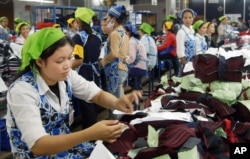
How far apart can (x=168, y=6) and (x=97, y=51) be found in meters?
8.04

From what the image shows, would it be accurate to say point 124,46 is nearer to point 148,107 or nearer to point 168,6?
point 148,107

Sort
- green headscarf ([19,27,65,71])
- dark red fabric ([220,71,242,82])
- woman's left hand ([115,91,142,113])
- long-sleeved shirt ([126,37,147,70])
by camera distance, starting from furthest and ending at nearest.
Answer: long-sleeved shirt ([126,37,147,70])
dark red fabric ([220,71,242,82])
woman's left hand ([115,91,142,113])
green headscarf ([19,27,65,71])

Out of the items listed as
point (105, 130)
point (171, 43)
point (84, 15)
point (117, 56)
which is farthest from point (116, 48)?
point (171, 43)

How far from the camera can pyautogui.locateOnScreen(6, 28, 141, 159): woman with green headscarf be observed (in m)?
1.44

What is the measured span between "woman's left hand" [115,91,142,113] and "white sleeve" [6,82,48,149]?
42cm

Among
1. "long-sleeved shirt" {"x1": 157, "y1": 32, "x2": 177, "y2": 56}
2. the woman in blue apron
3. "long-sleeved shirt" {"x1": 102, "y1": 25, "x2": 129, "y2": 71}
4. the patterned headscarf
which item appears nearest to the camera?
"long-sleeved shirt" {"x1": 102, "y1": 25, "x2": 129, "y2": 71}

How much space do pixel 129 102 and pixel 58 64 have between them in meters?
0.41

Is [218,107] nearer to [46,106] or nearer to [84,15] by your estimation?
[46,106]

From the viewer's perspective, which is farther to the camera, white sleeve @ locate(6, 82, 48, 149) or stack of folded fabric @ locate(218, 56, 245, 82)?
stack of folded fabric @ locate(218, 56, 245, 82)

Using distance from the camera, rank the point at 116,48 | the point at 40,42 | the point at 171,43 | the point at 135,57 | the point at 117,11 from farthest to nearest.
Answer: the point at 171,43
the point at 135,57
the point at 117,11
the point at 116,48
the point at 40,42

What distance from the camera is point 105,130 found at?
4.48ft

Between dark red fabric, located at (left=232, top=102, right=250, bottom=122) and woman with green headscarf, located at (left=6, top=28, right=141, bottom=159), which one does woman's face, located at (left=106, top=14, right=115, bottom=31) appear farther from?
dark red fabric, located at (left=232, top=102, right=250, bottom=122)

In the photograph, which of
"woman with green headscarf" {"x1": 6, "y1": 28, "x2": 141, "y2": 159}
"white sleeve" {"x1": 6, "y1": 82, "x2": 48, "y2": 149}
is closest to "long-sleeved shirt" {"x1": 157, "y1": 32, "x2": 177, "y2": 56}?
"woman with green headscarf" {"x1": 6, "y1": 28, "x2": 141, "y2": 159}

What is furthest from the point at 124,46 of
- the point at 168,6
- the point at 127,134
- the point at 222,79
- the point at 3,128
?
the point at 168,6
